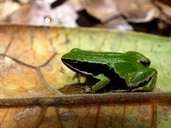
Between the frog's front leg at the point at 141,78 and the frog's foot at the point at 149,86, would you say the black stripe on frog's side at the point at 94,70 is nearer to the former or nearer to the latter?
the frog's front leg at the point at 141,78

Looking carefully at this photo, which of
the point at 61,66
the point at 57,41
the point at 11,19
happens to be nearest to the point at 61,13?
the point at 11,19

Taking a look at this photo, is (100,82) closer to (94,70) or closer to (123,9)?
(94,70)

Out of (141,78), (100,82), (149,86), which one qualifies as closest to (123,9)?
(141,78)

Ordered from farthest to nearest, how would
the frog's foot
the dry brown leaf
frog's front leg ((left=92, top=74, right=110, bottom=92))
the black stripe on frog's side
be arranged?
the dry brown leaf, the black stripe on frog's side, frog's front leg ((left=92, top=74, right=110, bottom=92)), the frog's foot

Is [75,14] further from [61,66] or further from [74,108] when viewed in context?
[74,108]

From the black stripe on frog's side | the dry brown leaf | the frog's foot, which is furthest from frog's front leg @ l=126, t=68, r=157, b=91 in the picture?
the dry brown leaf

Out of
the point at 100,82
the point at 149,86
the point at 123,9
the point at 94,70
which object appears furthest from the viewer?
the point at 123,9

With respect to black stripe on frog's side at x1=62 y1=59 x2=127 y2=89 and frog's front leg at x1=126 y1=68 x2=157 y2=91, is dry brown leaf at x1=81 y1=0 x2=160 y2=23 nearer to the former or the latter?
black stripe on frog's side at x1=62 y1=59 x2=127 y2=89
